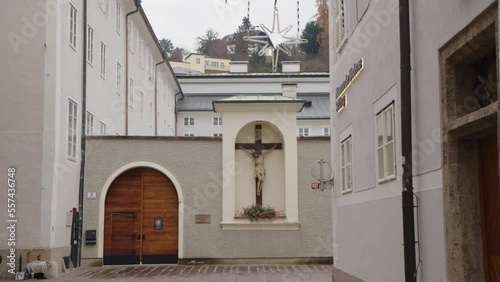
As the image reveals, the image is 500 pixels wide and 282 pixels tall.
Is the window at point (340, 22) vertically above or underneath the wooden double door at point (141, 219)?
above

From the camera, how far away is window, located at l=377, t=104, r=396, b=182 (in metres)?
9.91

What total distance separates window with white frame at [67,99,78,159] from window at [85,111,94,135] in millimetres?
1306

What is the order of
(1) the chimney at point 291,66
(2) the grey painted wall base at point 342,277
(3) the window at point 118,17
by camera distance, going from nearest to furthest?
(2) the grey painted wall base at point 342,277
(3) the window at point 118,17
(1) the chimney at point 291,66

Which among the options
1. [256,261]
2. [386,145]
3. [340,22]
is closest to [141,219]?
[256,261]

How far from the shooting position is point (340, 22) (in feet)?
47.5

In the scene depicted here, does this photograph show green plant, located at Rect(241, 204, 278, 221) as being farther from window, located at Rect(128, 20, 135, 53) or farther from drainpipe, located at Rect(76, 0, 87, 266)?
window, located at Rect(128, 20, 135, 53)

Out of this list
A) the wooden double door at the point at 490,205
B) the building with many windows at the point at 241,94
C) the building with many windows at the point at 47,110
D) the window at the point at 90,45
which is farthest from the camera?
the building with many windows at the point at 241,94

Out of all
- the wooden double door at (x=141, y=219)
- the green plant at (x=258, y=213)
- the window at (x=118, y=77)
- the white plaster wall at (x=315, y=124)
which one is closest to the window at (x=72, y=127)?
the wooden double door at (x=141, y=219)

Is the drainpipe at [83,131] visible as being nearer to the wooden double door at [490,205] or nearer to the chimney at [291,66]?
the wooden double door at [490,205]

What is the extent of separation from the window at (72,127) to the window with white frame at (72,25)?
70.4 inches

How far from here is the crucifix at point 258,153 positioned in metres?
22.7

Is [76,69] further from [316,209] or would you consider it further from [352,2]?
[352,2]

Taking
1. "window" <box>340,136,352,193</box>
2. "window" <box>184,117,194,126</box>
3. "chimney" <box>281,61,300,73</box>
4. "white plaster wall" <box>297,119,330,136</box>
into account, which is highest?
"chimney" <box>281,61,300,73</box>

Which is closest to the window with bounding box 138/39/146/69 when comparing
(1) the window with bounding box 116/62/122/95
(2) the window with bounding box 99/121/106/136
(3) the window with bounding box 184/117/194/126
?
(1) the window with bounding box 116/62/122/95
